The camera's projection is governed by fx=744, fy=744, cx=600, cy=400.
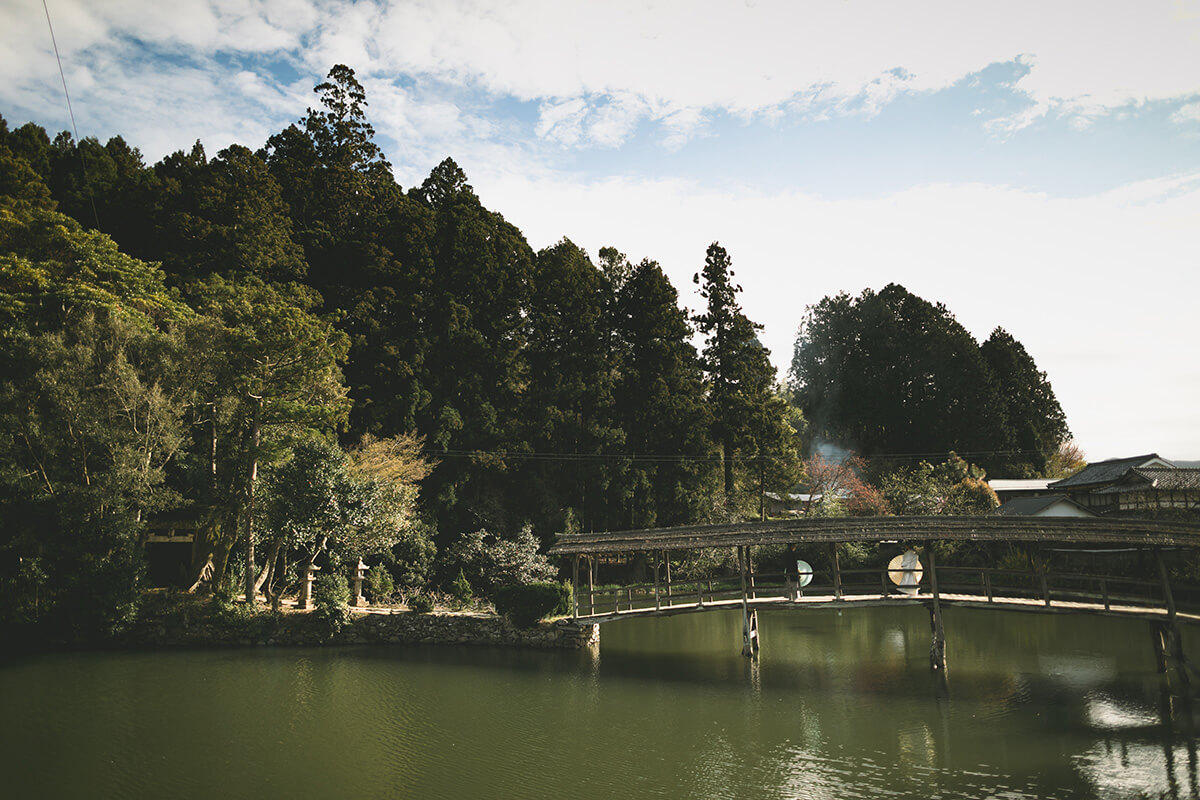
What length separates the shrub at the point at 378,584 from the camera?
1006 inches

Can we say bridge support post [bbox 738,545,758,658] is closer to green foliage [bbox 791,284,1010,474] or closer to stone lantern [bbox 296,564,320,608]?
stone lantern [bbox 296,564,320,608]

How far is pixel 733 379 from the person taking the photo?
35750 millimetres

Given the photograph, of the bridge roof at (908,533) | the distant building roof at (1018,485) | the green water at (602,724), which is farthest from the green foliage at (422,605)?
the distant building roof at (1018,485)

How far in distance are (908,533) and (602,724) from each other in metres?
9.02

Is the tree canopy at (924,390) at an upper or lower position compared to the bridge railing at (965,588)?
upper

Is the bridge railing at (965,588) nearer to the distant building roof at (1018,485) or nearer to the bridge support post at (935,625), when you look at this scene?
the bridge support post at (935,625)

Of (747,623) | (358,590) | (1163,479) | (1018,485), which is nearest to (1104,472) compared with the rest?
(1163,479)

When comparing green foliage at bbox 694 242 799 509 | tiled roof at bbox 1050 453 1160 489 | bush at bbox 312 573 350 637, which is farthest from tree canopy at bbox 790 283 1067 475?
bush at bbox 312 573 350 637

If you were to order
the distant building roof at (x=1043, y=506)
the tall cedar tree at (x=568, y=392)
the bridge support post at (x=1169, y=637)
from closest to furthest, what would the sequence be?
the bridge support post at (x=1169, y=637), the distant building roof at (x=1043, y=506), the tall cedar tree at (x=568, y=392)

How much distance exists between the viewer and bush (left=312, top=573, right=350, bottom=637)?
2194 centimetres

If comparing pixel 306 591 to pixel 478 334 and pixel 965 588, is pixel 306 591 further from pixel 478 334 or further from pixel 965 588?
pixel 965 588

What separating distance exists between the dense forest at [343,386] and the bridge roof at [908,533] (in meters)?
8.23

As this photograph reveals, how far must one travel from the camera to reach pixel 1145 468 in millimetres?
32375

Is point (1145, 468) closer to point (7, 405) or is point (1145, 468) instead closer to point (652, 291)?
point (652, 291)
